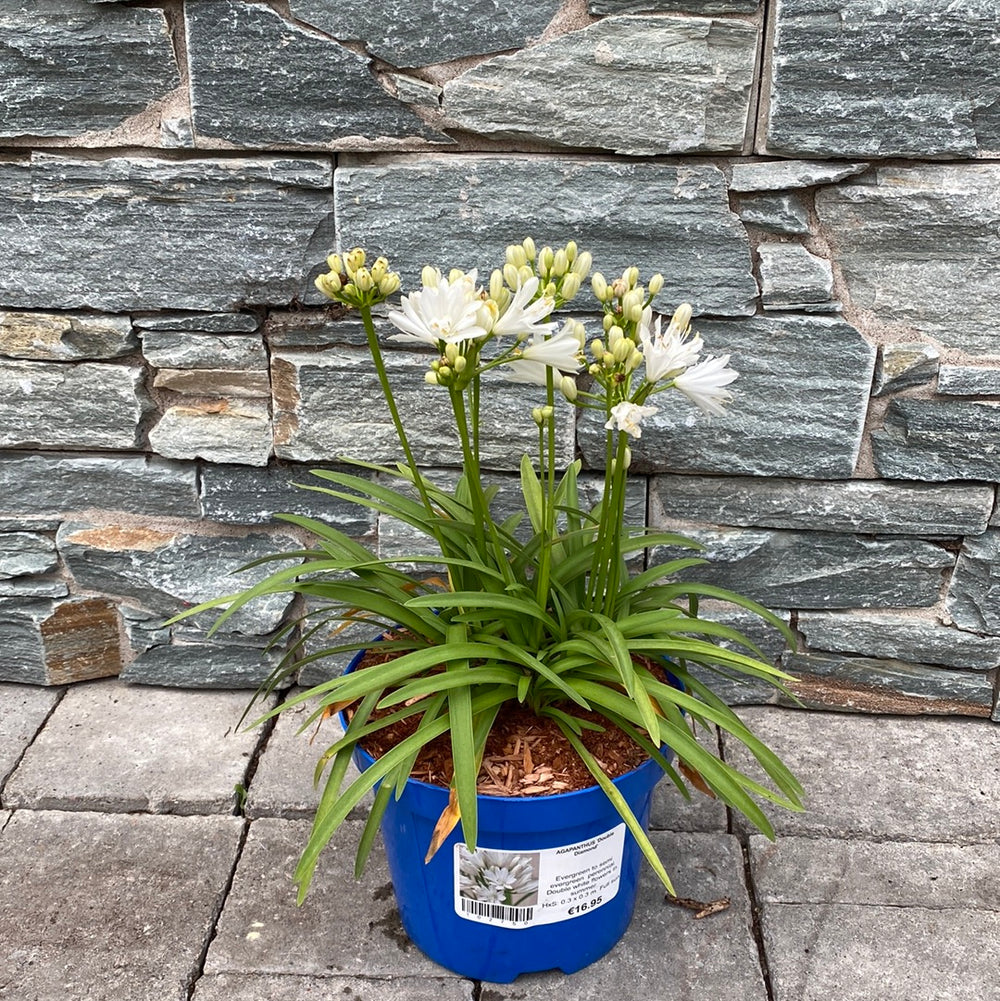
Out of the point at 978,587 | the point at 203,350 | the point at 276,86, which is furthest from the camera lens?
the point at 978,587

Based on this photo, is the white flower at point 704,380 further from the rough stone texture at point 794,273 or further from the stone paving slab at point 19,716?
the stone paving slab at point 19,716

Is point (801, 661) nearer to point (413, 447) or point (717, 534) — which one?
point (717, 534)

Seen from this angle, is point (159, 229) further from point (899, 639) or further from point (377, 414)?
point (899, 639)

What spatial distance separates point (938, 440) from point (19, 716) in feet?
6.37

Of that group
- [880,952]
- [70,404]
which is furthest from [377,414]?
[880,952]

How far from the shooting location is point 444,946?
5.17 feet

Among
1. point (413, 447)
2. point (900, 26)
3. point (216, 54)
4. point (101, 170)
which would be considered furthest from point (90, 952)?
point (900, 26)

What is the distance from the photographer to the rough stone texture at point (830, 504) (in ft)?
Answer: 6.48

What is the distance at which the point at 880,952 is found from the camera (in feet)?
5.32

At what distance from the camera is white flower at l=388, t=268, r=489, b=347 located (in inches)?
47.2

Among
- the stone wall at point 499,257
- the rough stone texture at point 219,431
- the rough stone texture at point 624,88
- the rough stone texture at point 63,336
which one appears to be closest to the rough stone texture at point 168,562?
the stone wall at point 499,257

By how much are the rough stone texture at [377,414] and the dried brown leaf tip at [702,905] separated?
0.81 meters

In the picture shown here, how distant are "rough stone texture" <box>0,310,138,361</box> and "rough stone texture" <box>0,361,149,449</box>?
0.08 ft

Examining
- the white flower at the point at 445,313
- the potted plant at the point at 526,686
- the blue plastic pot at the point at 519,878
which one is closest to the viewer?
the white flower at the point at 445,313
